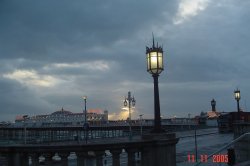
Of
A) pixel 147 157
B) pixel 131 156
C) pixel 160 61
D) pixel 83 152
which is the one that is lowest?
pixel 147 157

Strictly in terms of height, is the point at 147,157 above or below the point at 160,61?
below

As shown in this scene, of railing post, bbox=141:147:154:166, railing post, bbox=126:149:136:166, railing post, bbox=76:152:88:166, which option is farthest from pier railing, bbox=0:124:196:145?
railing post, bbox=76:152:88:166

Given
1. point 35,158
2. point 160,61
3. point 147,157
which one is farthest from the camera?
point 160,61

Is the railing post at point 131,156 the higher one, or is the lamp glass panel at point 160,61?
the lamp glass panel at point 160,61

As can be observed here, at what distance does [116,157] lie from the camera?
11.1 meters

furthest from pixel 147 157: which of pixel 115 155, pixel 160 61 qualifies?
pixel 160 61

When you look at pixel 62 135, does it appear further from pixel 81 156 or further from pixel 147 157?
pixel 81 156

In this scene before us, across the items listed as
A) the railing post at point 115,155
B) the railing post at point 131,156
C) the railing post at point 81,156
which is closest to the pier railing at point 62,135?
the railing post at point 131,156

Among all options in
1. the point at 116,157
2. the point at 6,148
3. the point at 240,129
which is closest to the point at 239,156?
the point at 240,129

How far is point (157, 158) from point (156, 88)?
281 centimetres

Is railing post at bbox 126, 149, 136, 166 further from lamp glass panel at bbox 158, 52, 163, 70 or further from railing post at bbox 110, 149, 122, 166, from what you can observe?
lamp glass panel at bbox 158, 52, 163, 70

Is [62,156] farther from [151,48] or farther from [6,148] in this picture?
[151,48]

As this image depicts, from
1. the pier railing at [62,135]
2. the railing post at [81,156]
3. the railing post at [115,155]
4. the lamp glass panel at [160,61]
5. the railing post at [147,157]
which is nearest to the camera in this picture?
the railing post at [81,156]

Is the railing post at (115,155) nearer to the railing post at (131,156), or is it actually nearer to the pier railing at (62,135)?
the railing post at (131,156)
